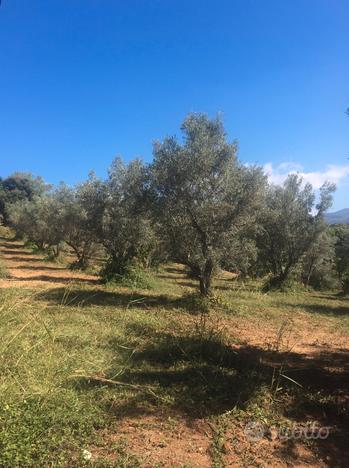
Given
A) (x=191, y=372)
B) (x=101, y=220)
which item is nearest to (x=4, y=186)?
(x=101, y=220)

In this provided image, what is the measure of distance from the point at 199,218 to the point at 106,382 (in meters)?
8.55

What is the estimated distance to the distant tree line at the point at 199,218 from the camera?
13.6 m

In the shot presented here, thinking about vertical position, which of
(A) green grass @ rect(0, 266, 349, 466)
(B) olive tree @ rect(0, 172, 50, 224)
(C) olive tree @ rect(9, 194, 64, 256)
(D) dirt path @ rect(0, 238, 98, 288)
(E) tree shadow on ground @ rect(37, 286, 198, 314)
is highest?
(B) olive tree @ rect(0, 172, 50, 224)

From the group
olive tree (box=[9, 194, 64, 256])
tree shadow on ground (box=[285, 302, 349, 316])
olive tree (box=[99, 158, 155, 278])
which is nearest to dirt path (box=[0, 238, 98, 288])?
olive tree (box=[99, 158, 155, 278])

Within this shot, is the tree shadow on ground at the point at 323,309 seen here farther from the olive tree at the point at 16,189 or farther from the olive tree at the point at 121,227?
the olive tree at the point at 16,189

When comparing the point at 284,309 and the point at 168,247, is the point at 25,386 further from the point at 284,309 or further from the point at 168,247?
the point at 284,309

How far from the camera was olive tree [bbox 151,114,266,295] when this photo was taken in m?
13.4

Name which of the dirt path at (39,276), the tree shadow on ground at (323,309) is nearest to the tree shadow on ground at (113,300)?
the dirt path at (39,276)

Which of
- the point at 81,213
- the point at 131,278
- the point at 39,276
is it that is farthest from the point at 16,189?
the point at 131,278

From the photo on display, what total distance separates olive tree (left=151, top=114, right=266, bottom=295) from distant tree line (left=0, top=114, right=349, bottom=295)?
4 centimetres

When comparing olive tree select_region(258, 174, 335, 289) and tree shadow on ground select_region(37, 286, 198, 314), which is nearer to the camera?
tree shadow on ground select_region(37, 286, 198, 314)

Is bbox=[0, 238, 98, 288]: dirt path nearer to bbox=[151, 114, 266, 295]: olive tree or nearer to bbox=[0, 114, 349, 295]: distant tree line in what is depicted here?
bbox=[0, 114, 349, 295]: distant tree line

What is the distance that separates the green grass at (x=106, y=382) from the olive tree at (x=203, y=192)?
4439 millimetres

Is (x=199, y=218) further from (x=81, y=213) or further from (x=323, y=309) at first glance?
(x=81, y=213)
